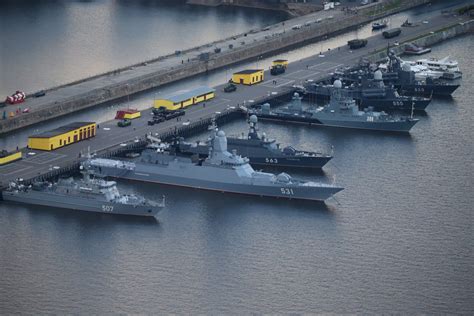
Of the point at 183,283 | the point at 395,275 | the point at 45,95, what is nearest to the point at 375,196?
the point at 395,275

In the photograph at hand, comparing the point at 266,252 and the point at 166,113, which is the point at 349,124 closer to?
the point at 166,113

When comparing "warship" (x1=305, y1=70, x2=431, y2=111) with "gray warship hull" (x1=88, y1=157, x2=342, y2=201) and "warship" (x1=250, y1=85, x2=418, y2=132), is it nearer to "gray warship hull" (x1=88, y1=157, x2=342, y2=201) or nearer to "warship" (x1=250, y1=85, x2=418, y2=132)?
"warship" (x1=250, y1=85, x2=418, y2=132)

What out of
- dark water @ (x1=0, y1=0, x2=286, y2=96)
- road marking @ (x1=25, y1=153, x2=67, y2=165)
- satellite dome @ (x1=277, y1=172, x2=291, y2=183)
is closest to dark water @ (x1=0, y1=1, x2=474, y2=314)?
satellite dome @ (x1=277, y1=172, x2=291, y2=183)

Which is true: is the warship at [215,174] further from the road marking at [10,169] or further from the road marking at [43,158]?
the road marking at [10,169]

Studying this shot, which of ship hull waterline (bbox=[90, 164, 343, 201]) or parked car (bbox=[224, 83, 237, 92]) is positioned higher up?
parked car (bbox=[224, 83, 237, 92])

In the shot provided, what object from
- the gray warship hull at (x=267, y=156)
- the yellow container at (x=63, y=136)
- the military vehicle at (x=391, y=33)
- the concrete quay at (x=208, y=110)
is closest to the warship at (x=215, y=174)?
the gray warship hull at (x=267, y=156)

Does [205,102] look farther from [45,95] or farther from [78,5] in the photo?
[78,5]
